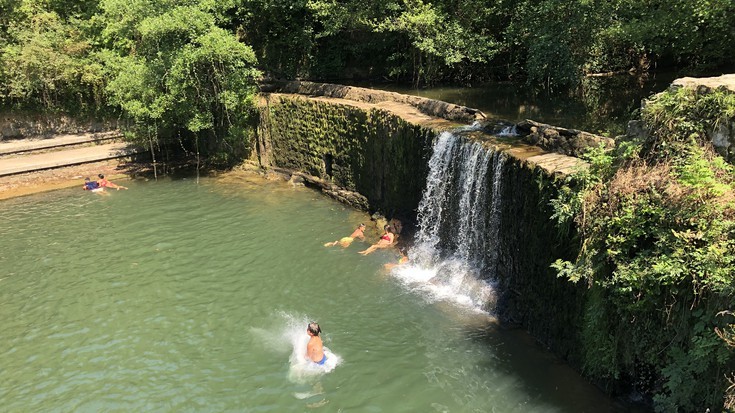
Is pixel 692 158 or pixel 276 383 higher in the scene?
pixel 692 158

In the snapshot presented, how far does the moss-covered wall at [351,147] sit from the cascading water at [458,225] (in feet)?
2.90

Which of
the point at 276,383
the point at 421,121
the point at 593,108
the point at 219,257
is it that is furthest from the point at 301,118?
the point at 276,383

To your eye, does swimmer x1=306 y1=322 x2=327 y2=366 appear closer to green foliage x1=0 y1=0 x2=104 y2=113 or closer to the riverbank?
the riverbank

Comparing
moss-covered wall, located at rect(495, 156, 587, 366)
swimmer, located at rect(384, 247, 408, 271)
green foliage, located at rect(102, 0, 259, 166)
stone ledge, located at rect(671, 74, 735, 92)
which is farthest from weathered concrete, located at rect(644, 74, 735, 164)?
green foliage, located at rect(102, 0, 259, 166)

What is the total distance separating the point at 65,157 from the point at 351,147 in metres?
12.0

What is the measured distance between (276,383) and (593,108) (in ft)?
45.6

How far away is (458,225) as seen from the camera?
40.8 feet

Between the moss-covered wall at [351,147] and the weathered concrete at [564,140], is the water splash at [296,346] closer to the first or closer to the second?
the moss-covered wall at [351,147]

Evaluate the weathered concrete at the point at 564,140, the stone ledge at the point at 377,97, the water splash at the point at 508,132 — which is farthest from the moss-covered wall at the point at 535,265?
the stone ledge at the point at 377,97

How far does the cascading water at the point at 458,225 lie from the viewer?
11.1 meters

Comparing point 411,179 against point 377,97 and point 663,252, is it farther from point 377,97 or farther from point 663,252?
point 663,252

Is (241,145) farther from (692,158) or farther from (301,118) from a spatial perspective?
(692,158)

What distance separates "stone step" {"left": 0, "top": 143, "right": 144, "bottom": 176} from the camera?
19.2 meters

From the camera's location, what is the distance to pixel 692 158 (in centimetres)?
730
